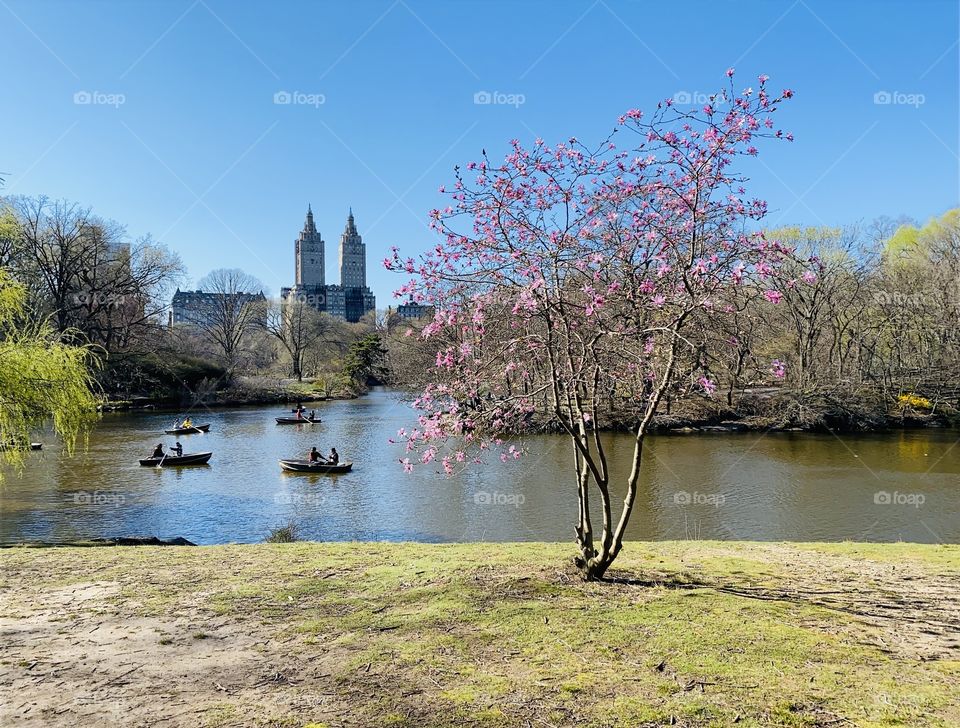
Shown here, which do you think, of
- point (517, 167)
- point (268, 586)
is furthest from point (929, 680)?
point (268, 586)

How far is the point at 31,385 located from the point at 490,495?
10502mm

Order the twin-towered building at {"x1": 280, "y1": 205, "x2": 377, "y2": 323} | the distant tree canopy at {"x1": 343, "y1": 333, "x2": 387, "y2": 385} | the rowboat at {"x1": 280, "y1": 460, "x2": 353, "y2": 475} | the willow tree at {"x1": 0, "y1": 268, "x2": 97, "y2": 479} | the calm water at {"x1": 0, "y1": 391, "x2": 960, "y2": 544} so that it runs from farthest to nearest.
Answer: the twin-towered building at {"x1": 280, "y1": 205, "x2": 377, "y2": 323} < the distant tree canopy at {"x1": 343, "y1": 333, "x2": 387, "y2": 385} < the rowboat at {"x1": 280, "y1": 460, "x2": 353, "y2": 475} < the calm water at {"x1": 0, "y1": 391, "x2": 960, "y2": 544} < the willow tree at {"x1": 0, "y1": 268, "x2": 97, "y2": 479}

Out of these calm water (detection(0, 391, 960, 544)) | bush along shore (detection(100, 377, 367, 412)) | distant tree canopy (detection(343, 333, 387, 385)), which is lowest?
calm water (detection(0, 391, 960, 544))

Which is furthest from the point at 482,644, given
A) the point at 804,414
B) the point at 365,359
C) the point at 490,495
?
the point at 365,359

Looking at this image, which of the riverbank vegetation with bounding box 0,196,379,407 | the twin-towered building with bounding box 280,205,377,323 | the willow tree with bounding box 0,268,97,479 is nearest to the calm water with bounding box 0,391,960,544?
the willow tree with bounding box 0,268,97,479

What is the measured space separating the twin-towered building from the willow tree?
5582 inches

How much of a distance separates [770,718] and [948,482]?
19.3 meters

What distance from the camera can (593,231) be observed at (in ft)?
21.6

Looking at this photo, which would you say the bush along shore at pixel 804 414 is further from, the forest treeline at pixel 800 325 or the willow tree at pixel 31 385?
the willow tree at pixel 31 385

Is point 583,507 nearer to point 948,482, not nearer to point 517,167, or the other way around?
point 517,167

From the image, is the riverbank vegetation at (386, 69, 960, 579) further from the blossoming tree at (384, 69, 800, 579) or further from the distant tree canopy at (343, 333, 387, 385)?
the distant tree canopy at (343, 333, 387, 385)

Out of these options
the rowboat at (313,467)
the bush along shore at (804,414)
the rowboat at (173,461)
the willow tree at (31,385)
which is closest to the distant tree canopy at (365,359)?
the bush along shore at (804,414)

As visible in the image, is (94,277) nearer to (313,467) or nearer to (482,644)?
(313,467)

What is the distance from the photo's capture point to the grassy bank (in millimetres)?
3969
